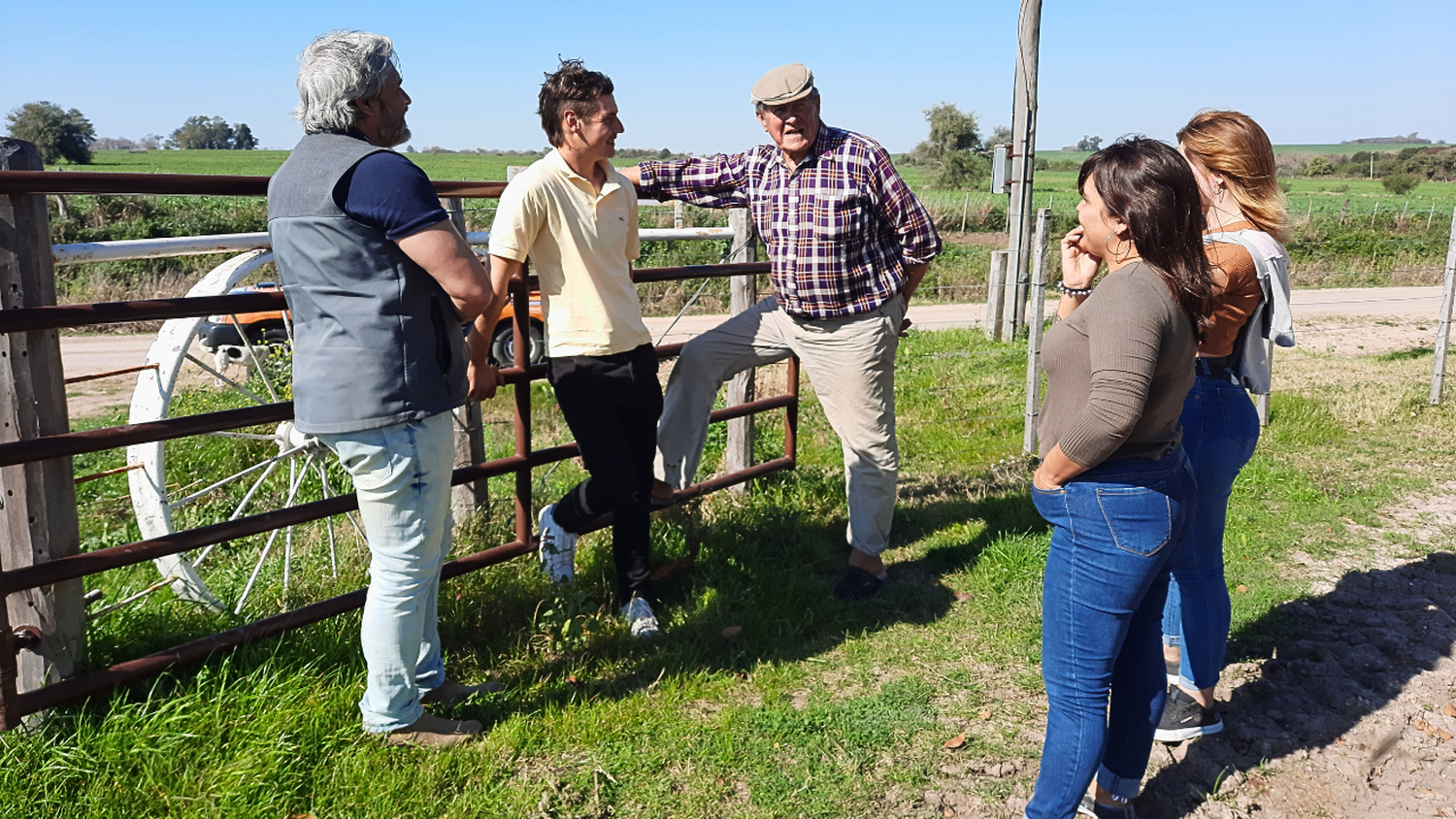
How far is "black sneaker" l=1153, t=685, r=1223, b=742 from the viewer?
10.7 feet

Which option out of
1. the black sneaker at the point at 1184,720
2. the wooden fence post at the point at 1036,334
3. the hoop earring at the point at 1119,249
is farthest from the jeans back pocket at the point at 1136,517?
the wooden fence post at the point at 1036,334

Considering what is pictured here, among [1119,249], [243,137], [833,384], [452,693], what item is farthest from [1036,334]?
[243,137]

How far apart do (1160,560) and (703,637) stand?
196cm

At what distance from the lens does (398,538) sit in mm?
2789

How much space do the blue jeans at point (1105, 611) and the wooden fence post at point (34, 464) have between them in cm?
267

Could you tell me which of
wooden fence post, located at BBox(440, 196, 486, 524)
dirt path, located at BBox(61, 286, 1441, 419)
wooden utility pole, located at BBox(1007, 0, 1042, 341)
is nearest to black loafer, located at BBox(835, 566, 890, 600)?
wooden fence post, located at BBox(440, 196, 486, 524)

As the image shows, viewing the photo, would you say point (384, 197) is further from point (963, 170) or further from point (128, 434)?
point (963, 170)

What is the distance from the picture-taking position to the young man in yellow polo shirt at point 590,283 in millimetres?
3398

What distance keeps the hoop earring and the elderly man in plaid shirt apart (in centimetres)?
172

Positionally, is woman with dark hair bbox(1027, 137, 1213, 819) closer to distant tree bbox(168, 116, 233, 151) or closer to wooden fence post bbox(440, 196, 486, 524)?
wooden fence post bbox(440, 196, 486, 524)

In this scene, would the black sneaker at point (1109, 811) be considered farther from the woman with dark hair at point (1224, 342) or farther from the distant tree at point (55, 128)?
the distant tree at point (55, 128)

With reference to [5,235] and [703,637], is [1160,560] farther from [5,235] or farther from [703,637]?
[5,235]

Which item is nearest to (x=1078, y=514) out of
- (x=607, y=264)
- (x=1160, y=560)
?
(x=1160, y=560)

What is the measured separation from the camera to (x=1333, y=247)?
24.7 meters
